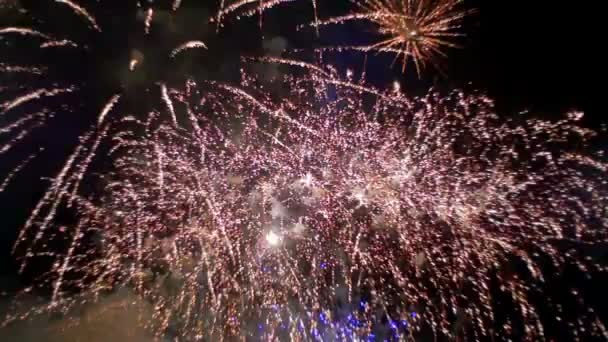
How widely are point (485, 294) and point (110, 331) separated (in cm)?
2246

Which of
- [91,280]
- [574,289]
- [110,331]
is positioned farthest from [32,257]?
[110,331]

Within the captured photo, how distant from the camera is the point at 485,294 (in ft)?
29.9

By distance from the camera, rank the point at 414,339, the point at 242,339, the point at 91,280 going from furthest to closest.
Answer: the point at 242,339
the point at 414,339
the point at 91,280

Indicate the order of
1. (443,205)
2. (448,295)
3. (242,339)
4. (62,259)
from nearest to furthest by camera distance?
(443,205)
(448,295)
(62,259)
(242,339)

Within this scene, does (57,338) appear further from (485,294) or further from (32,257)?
(485,294)

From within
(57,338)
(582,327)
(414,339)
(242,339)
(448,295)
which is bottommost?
(57,338)

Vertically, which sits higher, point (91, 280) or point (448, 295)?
point (448, 295)

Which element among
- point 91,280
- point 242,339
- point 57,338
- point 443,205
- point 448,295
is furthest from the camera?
point 57,338

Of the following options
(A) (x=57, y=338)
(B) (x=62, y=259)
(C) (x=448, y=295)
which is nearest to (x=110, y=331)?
(A) (x=57, y=338)

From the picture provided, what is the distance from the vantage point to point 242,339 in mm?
12258

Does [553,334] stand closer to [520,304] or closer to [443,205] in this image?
[520,304]

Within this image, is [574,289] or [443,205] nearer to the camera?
[443,205]

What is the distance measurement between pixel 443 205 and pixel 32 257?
940cm

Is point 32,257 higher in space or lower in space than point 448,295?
lower
